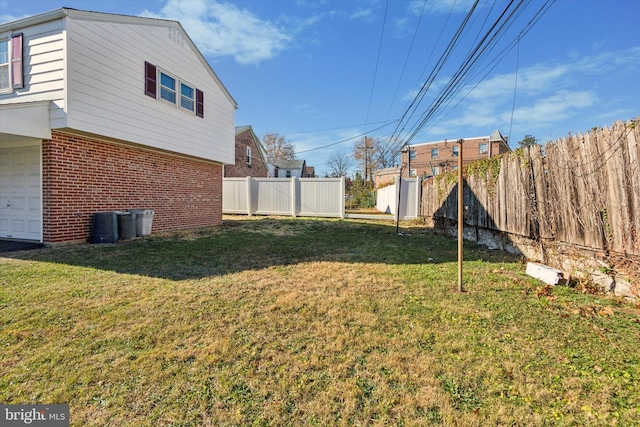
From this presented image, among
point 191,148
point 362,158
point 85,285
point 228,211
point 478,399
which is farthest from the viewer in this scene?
point 362,158

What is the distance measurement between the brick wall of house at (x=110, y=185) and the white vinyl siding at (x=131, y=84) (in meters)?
0.54

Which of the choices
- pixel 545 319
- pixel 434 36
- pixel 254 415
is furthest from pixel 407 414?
pixel 434 36

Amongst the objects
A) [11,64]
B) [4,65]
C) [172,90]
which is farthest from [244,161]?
[11,64]

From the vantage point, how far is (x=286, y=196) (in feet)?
51.1

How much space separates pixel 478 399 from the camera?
190 centimetres

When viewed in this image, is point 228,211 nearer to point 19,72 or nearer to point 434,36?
point 19,72

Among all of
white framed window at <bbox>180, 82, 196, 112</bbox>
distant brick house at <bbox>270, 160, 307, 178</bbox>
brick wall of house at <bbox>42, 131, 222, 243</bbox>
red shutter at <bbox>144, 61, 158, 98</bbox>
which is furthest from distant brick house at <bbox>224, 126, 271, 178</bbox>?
distant brick house at <bbox>270, 160, 307, 178</bbox>

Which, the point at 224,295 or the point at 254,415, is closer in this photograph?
the point at 254,415

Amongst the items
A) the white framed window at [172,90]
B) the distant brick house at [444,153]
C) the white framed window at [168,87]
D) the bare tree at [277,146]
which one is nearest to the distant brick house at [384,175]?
the distant brick house at [444,153]

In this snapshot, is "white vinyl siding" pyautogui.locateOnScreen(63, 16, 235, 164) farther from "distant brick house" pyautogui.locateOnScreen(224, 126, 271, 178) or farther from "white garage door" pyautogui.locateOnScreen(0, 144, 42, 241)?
"distant brick house" pyautogui.locateOnScreen(224, 126, 271, 178)

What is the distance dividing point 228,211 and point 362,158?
29.5 m

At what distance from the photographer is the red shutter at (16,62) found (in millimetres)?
6691

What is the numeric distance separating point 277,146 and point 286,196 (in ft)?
95.5

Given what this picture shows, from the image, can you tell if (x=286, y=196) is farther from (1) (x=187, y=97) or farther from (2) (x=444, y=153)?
(2) (x=444, y=153)
